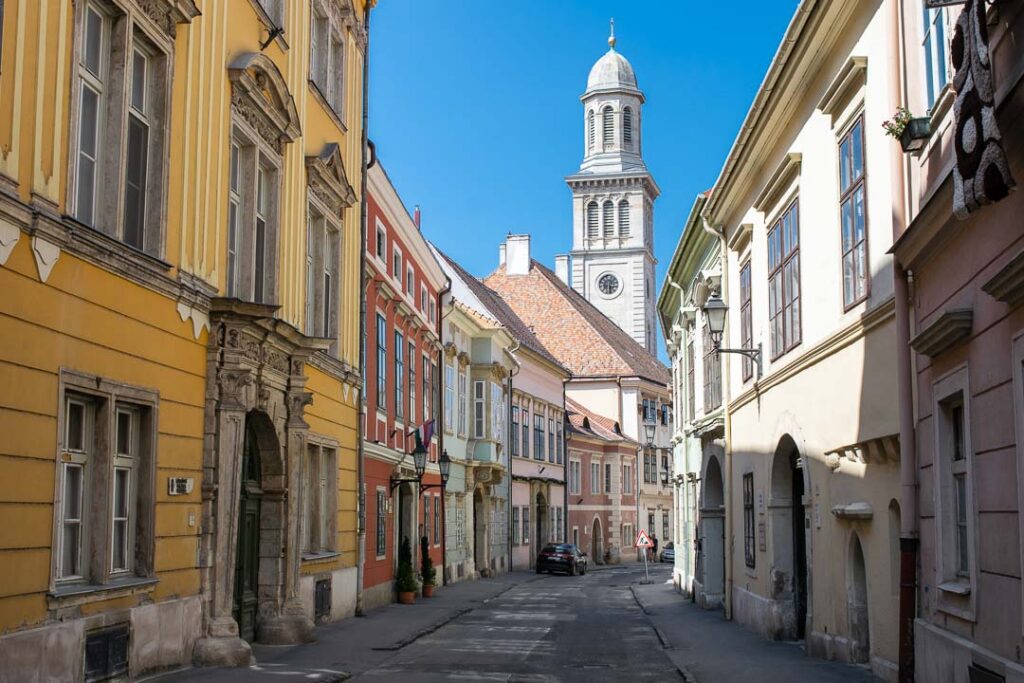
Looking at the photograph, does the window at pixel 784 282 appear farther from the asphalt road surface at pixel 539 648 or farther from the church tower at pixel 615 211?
the church tower at pixel 615 211

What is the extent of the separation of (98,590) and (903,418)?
304 inches

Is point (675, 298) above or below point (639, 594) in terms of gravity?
above

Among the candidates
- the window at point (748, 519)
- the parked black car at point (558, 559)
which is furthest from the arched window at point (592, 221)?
the window at point (748, 519)

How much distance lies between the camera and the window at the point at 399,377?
29.1m

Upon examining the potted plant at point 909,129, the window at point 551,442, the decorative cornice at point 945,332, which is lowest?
the decorative cornice at point 945,332

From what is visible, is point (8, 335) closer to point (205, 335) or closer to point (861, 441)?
point (205, 335)

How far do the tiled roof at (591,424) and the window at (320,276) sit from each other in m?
39.4

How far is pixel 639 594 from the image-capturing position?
114 ft

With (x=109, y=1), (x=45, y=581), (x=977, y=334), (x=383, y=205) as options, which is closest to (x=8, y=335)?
(x=45, y=581)

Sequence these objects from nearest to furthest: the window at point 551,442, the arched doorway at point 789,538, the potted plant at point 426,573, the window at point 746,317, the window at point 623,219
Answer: the arched doorway at point 789,538
the window at point 746,317
the potted plant at point 426,573
the window at point 551,442
the window at point 623,219

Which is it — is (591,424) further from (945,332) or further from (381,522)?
(945,332)

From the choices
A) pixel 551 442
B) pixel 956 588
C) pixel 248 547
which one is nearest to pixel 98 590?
pixel 248 547

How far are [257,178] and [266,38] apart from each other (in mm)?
1964

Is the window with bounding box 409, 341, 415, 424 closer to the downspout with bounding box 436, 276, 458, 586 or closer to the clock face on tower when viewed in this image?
the downspout with bounding box 436, 276, 458, 586
